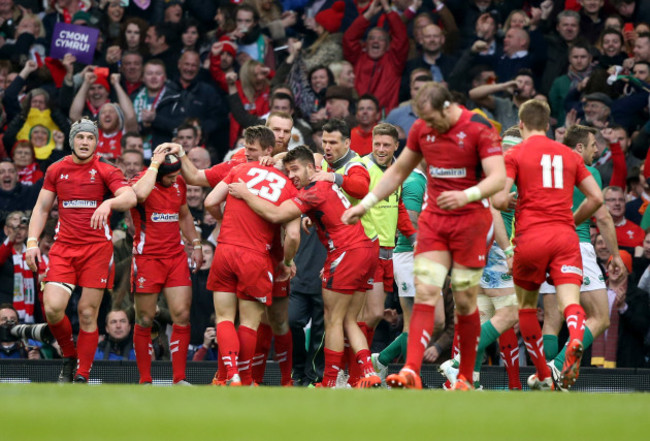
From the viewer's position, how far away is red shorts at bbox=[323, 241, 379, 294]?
10.6 meters

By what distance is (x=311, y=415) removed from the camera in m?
6.24

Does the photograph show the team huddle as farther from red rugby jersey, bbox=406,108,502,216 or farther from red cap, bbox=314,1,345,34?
red cap, bbox=314,1,345,34

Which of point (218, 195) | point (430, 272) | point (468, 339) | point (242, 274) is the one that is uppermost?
point (218, 195)

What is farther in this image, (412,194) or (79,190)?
(412,194)

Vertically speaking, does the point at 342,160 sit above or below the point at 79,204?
above

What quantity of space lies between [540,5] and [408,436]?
13217 mm

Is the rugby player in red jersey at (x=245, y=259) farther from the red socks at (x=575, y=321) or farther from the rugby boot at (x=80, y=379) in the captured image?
the red socks at (x=575, y=321)

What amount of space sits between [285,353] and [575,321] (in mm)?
3471

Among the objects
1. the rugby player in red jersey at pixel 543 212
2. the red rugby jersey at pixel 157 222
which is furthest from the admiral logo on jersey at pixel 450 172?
the red rugby jersey at pixel 157 222

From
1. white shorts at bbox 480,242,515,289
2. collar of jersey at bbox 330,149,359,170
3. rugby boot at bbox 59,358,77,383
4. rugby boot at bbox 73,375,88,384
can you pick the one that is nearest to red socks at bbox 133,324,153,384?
rugby boot at bbox 73,375,88,384

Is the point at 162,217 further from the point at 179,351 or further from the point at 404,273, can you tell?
the point at 404,273

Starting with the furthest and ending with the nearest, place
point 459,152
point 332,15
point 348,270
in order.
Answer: point 332,15, point 348,270, point 459,152

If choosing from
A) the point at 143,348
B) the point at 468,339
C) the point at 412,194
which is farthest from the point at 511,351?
the point at 143,348

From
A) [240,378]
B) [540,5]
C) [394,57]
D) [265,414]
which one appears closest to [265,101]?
[394,57]
